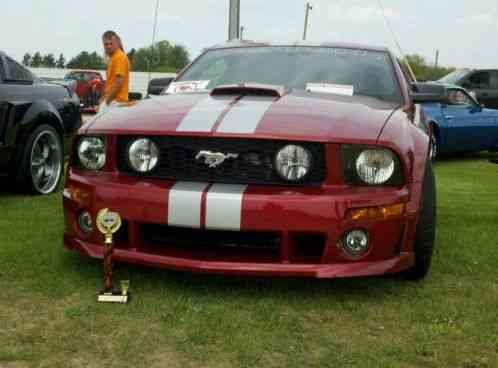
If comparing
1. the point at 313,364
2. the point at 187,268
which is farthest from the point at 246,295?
the point at 313,364

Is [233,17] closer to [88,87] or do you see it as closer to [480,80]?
[480,80]

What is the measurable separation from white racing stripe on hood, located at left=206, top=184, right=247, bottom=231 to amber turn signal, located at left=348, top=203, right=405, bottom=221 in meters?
0.48

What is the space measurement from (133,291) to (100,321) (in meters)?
0.39

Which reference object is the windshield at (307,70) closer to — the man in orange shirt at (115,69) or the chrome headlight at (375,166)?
the chrome headlight at (375,166)

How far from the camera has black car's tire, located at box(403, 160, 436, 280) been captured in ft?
10.9

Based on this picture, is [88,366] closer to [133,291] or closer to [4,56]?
[133,291]

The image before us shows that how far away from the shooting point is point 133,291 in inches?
126

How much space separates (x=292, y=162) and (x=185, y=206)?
497mm

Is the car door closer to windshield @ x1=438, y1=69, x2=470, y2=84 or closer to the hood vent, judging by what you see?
windshield @ x1=438, y1=69, x2=470, y2=84

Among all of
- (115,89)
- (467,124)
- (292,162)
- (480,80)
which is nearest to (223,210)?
(292,162)

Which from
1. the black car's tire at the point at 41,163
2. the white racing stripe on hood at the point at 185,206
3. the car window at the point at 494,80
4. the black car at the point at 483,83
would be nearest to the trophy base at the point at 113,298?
the white racing stripe on hood at the point at 185,206

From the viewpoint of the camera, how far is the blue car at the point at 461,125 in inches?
379

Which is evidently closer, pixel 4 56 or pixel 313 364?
pixel 313 364

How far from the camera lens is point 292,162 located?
3.05 metres
